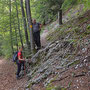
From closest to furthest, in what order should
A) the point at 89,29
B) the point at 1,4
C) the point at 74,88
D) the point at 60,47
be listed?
the point at 74,88 < the point at 89,29 < the point at 60,47 < the point at 1,4

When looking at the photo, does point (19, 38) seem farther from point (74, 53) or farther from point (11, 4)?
point (74, 53)

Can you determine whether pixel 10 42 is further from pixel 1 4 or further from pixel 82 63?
pixel 82 63

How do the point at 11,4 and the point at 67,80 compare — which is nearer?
the point at 67,80

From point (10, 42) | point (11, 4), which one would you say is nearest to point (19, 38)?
point (10, 42)

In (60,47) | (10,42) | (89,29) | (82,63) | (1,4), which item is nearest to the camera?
(82,63)

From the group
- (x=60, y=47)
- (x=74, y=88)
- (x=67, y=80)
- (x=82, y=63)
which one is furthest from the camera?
(x=60, y=47)

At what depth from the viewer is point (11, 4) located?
1173 centimetres

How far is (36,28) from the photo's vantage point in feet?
26.0

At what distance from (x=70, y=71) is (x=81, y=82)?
0.69m

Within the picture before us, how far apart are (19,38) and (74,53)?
30.7 ft

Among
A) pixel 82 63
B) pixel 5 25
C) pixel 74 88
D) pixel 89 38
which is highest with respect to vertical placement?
pixel 5 25

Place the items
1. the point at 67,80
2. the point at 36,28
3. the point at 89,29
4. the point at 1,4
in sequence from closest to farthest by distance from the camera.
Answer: the point at 67,80 < the point at 89,29 < the point at 36,28 < the point at 1,4

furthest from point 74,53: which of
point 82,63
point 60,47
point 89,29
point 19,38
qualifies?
point 19,38

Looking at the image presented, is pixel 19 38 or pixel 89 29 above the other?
pixel 89 29
